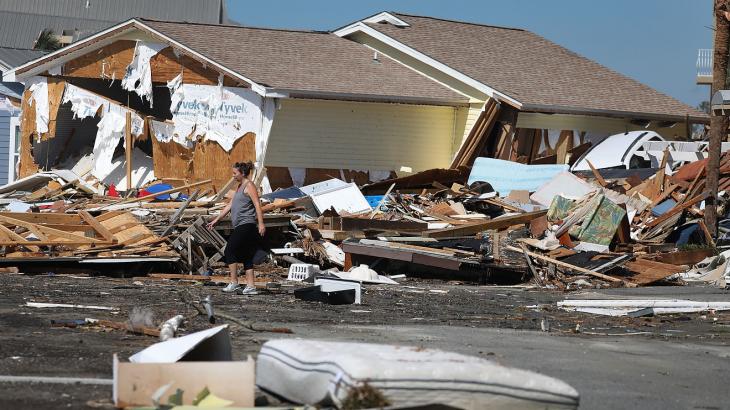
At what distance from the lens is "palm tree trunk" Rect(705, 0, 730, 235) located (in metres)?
21.3

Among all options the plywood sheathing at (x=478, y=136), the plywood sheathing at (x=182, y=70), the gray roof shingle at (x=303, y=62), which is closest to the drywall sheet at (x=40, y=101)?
the plywood sheathing at (x=182, y=70)

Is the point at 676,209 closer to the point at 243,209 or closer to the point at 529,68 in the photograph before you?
the point at 243,209

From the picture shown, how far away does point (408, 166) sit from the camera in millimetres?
28906

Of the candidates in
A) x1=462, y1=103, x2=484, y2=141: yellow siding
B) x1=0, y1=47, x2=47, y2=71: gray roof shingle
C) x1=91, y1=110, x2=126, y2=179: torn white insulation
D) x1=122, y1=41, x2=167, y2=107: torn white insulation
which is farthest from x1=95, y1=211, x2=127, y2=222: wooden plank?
x1=0, y1=47, x2=47, y2=71: gray roof shingle

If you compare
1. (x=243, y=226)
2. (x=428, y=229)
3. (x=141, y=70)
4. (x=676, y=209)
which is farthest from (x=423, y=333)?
(x=141, y=70)

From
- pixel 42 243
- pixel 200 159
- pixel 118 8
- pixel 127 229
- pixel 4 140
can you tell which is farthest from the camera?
pixel 118 8

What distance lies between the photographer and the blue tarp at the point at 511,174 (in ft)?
84.1

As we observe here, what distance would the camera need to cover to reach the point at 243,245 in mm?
14195

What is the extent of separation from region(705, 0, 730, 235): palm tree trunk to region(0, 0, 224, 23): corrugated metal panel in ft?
132

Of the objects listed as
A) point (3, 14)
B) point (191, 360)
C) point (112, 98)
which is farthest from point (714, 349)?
point (3, 14)

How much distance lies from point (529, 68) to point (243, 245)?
1995cm

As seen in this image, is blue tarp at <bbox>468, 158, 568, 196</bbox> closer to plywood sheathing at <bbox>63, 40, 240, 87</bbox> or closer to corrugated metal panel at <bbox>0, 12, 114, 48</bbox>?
→ plywood sheathing at <bbox>63, 40, 240, 87</bbox>

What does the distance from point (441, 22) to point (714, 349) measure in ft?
84.0

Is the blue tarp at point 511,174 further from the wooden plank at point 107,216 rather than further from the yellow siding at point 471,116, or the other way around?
the wooden plank at point 107,216
